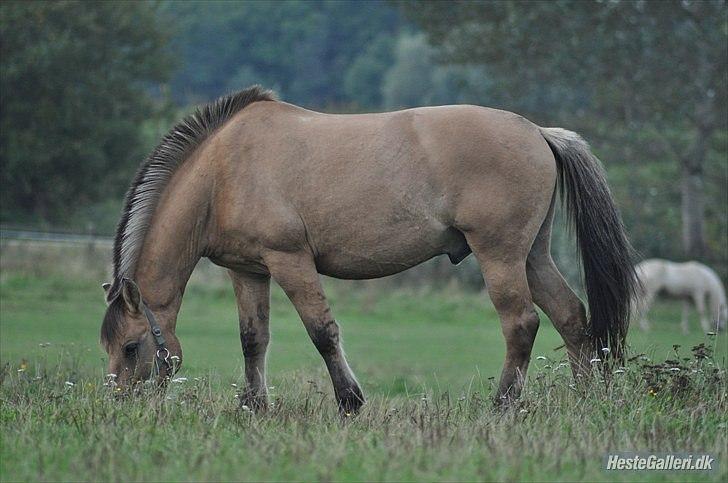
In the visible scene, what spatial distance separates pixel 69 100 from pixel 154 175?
851 inches

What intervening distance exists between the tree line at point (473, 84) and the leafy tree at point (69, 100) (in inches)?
1.5

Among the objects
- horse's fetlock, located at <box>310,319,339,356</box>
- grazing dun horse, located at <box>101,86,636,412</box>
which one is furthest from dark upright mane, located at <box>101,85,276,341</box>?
horse's fetlock, located at <box>310,319,339,356</box>

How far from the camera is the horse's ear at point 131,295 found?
7512 millimetres

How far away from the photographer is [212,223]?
7.80 m

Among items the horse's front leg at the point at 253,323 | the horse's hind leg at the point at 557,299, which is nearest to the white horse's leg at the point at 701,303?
the horse's hind leg at the point at 557,299

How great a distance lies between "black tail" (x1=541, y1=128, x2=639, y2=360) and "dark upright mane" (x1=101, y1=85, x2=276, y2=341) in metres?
2.38

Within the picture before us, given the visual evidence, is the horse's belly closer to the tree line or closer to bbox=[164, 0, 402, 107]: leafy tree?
bbox=[164, 0, 402, 107]: leafy tree

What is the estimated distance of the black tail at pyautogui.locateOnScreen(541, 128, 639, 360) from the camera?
25.9ft

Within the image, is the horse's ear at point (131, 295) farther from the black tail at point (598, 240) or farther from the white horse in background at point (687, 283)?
the white horse in background at point (687, 283)

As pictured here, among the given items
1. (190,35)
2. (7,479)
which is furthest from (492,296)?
(190,35)

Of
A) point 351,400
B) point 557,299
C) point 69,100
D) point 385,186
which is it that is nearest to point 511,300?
point 557,299

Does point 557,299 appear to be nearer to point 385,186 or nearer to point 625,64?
point 385,186

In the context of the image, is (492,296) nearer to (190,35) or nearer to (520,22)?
(520,22)

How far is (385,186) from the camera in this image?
7539 millimetres
